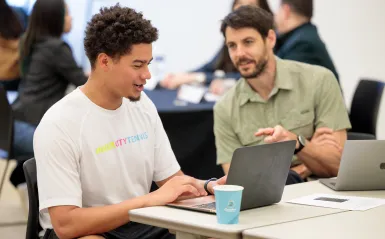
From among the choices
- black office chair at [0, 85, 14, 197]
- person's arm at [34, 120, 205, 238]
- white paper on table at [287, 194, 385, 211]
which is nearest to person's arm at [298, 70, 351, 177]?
white paper on table at [287, 194, 385, 211]

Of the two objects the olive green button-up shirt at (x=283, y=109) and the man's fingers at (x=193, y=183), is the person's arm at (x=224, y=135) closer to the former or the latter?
the olive green button-up shirt at (x=283, y=109)

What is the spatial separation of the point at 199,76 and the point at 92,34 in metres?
2.60

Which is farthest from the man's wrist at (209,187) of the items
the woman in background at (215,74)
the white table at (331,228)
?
the woman in background at (215,74)

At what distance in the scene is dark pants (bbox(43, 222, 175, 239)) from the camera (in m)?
2.34

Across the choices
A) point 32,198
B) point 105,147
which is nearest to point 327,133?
point 105,147

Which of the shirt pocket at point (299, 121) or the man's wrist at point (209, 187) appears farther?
the shirt pocket at point (299, 121)

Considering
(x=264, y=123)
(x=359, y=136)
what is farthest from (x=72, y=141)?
(x=359, y=136)

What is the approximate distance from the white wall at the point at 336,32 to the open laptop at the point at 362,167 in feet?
10.1

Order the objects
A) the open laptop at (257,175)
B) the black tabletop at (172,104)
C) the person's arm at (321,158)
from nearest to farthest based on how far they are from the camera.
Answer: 1. the open laptop at (257,175)
2. the person's arm at (321,158)
3. the black tabletop at (172,104)

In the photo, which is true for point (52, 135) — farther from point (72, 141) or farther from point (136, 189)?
point (136, 189)

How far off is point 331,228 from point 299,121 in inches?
53.9

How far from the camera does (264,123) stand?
130 inches

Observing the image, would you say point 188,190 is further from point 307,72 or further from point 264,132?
point 307,72

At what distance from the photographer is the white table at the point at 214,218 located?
1887 mm
